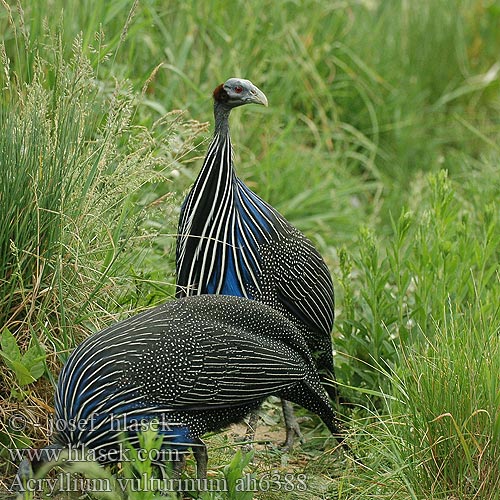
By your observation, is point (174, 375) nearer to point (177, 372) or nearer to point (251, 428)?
point (177, 372)

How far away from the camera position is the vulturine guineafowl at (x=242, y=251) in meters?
3.46

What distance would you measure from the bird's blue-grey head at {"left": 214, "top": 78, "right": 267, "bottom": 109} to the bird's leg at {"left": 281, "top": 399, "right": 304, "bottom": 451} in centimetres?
105

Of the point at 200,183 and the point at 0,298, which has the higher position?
the point at 200,183

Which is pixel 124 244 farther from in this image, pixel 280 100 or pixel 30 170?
pixel 280 100

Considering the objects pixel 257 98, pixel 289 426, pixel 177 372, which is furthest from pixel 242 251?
pixel 177 372

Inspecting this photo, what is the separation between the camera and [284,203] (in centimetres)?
535

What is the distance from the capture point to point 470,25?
6.95m

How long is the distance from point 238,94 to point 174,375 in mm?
1204

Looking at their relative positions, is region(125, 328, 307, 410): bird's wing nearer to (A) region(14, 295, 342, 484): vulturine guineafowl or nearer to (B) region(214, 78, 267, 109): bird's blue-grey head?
(A) region(14, 295, 342, 484): vulturine guineafowl

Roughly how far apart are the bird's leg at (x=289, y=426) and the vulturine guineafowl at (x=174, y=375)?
554 millimetres

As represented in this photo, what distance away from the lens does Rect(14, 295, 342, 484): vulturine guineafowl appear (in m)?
2.76

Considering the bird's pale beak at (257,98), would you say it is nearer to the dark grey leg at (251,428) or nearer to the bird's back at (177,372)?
the bird's back at (177,372)

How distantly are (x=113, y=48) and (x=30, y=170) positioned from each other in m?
1.42

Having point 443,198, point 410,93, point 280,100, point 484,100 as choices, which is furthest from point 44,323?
point 484,100
